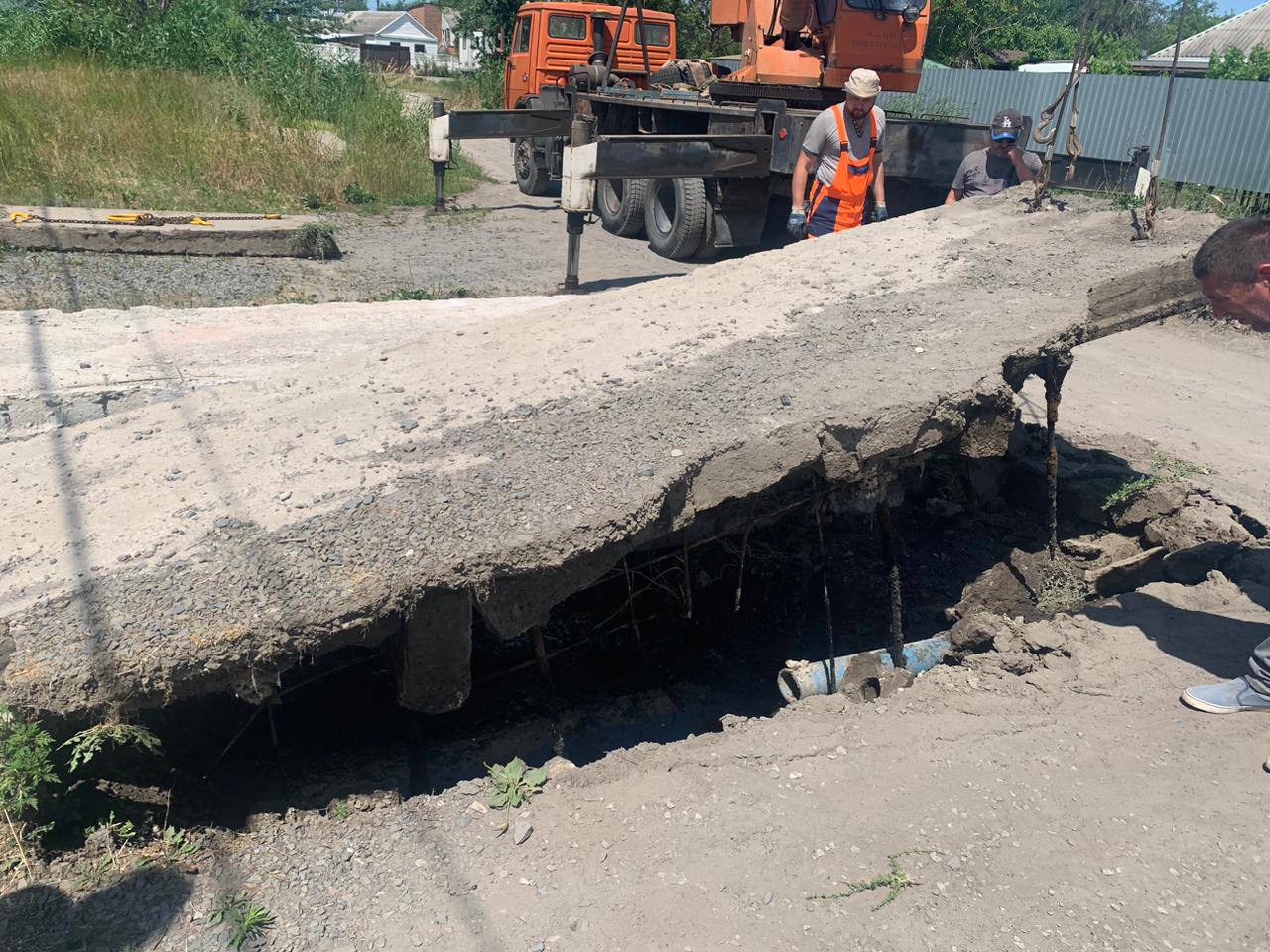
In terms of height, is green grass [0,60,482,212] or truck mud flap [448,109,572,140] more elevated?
truck mud flap [448,109,572,140]

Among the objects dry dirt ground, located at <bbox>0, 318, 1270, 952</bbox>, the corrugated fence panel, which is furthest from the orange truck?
dry dirt ground, located at <bbox>0, 318, 1270, 952</bbox>

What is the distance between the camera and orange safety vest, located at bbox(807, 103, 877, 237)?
5.70 metres

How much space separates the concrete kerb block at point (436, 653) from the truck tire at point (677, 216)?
7.69 metres

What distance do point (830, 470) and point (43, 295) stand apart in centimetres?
660

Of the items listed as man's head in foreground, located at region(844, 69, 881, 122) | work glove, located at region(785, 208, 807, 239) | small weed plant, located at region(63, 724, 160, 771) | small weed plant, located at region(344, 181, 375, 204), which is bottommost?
small weed plant, located at region(63, 724, 160, 771)

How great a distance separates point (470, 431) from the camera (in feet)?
11.8

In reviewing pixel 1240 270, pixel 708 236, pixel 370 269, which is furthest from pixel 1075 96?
pixel 370 269

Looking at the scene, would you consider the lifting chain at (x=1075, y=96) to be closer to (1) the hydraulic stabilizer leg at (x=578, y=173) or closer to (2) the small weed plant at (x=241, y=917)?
(1) the hydraulic stabilizer leg at (x=578, y=173)

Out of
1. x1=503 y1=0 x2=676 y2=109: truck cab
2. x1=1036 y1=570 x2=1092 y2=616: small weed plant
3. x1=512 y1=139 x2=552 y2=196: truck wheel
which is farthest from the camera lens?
x1=512 y1=139 x2=552 y2=196: truck wheel

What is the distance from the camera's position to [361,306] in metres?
6.43

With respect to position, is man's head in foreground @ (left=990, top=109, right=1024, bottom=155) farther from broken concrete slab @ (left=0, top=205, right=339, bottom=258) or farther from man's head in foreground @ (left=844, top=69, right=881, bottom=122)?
broken concrete slab @ (left=0, top=205, right=339, bottom=258)

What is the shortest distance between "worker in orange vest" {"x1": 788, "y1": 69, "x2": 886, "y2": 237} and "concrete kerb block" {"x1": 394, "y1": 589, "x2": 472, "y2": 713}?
12.6 ft

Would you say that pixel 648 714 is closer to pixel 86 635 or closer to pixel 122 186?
pixel 86 635

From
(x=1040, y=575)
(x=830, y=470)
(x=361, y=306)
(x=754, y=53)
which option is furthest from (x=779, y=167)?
(x=830, y=470)
